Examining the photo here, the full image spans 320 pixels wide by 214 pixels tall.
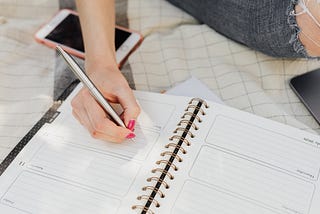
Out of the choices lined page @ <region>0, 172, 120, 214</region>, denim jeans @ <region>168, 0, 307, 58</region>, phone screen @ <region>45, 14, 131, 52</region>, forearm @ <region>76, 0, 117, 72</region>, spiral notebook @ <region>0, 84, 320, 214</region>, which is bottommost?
lined page @ <region>0, 172, 120, 214</region>

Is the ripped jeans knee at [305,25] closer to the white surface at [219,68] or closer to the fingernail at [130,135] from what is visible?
the white surface at [219,68]

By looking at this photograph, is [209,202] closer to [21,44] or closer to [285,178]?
[285,178]

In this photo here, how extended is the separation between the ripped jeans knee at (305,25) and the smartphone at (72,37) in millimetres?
307

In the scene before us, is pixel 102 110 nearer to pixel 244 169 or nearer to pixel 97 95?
pixel 97 95

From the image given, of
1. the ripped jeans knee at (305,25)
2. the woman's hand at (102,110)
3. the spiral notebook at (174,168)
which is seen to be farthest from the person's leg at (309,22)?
the woman's hand at (102,110)

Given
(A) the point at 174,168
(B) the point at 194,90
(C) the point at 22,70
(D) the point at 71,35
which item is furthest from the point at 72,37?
(A) the point at 174,168

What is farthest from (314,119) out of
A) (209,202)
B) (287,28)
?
(209,202)

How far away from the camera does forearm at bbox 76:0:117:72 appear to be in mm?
720

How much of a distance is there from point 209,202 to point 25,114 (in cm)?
36

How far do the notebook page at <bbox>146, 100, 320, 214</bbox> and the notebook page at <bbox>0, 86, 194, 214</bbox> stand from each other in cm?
5

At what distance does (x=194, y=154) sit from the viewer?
642 mm

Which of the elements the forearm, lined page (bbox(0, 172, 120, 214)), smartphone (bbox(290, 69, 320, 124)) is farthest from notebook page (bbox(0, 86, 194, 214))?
smartphone (bbox(290, 69, 320, 124))

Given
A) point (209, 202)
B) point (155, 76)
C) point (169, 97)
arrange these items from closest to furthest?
point (209, 202)
point (169, 97)
point (155, 76)

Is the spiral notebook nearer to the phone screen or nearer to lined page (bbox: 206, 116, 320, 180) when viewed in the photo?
lined page (bbox: 206, 116, 320, 180)
